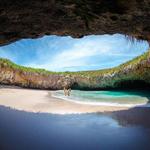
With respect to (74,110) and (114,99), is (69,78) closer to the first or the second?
(114,99)

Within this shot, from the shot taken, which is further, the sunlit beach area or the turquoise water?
the turquoise water

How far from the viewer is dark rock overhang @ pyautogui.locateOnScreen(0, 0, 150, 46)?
6629 millimetres

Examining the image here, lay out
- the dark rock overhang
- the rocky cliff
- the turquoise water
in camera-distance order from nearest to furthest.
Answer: the dark rock overhang, the turquoise water, the rocky cliff

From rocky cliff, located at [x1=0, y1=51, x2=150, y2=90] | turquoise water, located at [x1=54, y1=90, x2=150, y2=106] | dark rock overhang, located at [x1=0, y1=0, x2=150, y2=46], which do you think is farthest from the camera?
rocky cliff, located at [x1=0, y1=51, x2=150, y2=90]

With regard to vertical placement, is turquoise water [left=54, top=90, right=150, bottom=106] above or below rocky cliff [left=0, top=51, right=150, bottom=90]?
below

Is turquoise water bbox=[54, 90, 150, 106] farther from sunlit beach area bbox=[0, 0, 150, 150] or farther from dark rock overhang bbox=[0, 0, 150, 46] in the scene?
dark rock overhang bbox=[0, 0, 150, 46]

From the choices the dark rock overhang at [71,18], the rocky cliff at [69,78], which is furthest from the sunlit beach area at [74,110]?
the rocky cliff at [69,78]

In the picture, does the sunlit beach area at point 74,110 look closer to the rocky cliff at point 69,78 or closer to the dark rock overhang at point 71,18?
the dark rock overhang at point 71,18

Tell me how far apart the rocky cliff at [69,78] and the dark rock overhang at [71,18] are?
64.9ft

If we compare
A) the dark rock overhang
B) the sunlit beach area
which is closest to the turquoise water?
the sunlit beach area

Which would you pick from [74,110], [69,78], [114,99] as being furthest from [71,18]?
[69,78]

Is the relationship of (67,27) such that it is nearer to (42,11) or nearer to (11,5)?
(42,11)

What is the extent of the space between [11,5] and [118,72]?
24008 millimetres

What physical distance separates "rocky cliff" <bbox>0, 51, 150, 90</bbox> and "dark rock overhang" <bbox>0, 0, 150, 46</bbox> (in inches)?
778
